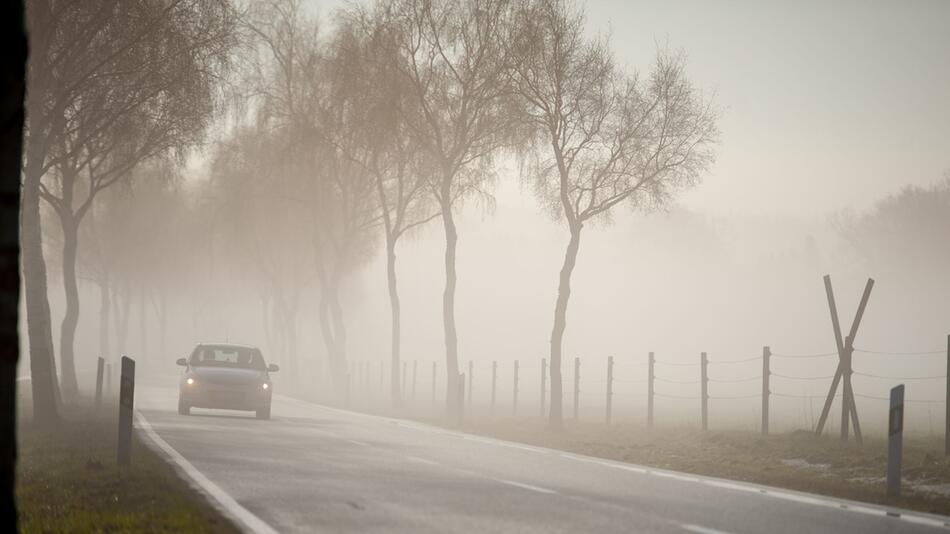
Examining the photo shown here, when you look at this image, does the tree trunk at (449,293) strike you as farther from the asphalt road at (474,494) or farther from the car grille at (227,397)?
the asphalt road at (474,494)

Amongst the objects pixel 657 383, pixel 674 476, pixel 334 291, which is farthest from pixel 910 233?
pixel 674 476

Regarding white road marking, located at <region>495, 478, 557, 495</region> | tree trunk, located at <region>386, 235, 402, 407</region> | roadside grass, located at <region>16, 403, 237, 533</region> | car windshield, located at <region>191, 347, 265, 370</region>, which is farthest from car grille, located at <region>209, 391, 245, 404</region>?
white road marking, located at <region>495, 478, 557, 495</region>

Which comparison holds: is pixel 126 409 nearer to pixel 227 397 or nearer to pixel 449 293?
pixel 227 397

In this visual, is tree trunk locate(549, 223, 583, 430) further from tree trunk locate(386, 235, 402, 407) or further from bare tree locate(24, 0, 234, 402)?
tree trunk locate(386, 235, 402, 407)

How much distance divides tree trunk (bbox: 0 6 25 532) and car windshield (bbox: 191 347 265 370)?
2434 cm

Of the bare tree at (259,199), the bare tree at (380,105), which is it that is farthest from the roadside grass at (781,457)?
the bare tree at (259,199)

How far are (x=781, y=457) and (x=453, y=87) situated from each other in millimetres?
19488

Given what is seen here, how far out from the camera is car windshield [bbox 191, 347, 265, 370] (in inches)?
1101

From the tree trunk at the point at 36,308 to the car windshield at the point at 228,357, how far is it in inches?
191

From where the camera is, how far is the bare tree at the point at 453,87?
32406 mm

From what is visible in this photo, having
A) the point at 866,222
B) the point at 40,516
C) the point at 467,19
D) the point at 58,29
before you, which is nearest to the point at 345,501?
the point at 40,516

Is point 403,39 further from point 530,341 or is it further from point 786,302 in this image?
point 530,341

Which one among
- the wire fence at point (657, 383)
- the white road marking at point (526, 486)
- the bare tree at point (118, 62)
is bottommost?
the wire fence at point (657, 383)

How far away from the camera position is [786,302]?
103m
